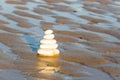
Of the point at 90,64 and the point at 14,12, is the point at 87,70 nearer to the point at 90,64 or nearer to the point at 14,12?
the point at 90,64

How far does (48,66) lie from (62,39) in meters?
1.86

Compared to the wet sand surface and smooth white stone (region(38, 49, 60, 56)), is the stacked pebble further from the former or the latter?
the wet sand surface

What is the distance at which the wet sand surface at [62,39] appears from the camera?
19.1 ft

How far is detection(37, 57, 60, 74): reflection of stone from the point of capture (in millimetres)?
5838

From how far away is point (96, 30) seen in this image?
28.7ft

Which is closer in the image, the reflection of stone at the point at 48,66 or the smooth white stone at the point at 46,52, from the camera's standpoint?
the reflection of stone at the point at 48,66

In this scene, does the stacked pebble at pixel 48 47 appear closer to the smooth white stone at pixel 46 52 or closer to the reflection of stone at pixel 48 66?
the smooth white stone at pixel 46 52

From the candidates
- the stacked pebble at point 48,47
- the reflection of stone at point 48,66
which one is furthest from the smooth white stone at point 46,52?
the reflection of stone at point 48,66

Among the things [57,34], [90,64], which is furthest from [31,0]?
[90,64]

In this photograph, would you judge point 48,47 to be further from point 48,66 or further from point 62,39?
point 62,39

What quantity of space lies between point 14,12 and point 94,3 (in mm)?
3394

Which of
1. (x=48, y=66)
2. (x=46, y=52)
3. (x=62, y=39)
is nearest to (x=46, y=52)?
(x=46, y=52)

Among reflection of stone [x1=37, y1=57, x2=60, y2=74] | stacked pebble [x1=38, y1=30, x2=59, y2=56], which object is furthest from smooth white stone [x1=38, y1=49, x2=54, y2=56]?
reflection of stone [x1=37, y1=57, x2=60, y2=74]

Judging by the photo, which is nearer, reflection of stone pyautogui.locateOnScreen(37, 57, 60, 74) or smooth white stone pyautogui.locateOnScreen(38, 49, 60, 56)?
reflection of stone pyautogui.locateOnScreen(37, 57, 60, 74)
